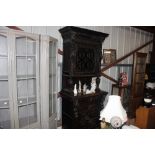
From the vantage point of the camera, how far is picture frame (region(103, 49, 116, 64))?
2749 millimetres

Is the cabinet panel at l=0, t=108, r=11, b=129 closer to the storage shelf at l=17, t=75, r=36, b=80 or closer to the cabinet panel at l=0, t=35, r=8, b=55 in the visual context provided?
the storage shelf at l=17, t=75, r=36, b=80

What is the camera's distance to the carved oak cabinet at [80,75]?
207 cm

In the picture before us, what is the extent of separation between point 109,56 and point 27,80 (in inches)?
64.0

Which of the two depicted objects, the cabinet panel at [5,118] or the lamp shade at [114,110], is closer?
the lamp shade at [114,110]

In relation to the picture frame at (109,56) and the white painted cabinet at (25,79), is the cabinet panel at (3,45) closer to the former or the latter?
the white painted cabinet at (25,79)

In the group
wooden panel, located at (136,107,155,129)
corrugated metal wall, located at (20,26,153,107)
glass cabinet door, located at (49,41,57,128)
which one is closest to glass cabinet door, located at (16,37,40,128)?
glass cabinet door, located at (49,41,57,128)

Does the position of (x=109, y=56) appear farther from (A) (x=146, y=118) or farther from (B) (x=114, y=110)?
(B) (x=114, y=110)

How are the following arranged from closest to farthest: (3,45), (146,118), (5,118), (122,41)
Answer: (3,45), (5,118), (146,118), (122,41)

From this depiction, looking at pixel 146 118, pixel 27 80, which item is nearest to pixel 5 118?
pixel 27 80

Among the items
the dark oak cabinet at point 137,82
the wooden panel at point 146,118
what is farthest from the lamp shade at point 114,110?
the dark oak cabinet at point 137,82

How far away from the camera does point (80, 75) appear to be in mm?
2166

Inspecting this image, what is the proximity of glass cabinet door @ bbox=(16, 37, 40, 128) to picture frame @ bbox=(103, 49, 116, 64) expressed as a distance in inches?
54.1
